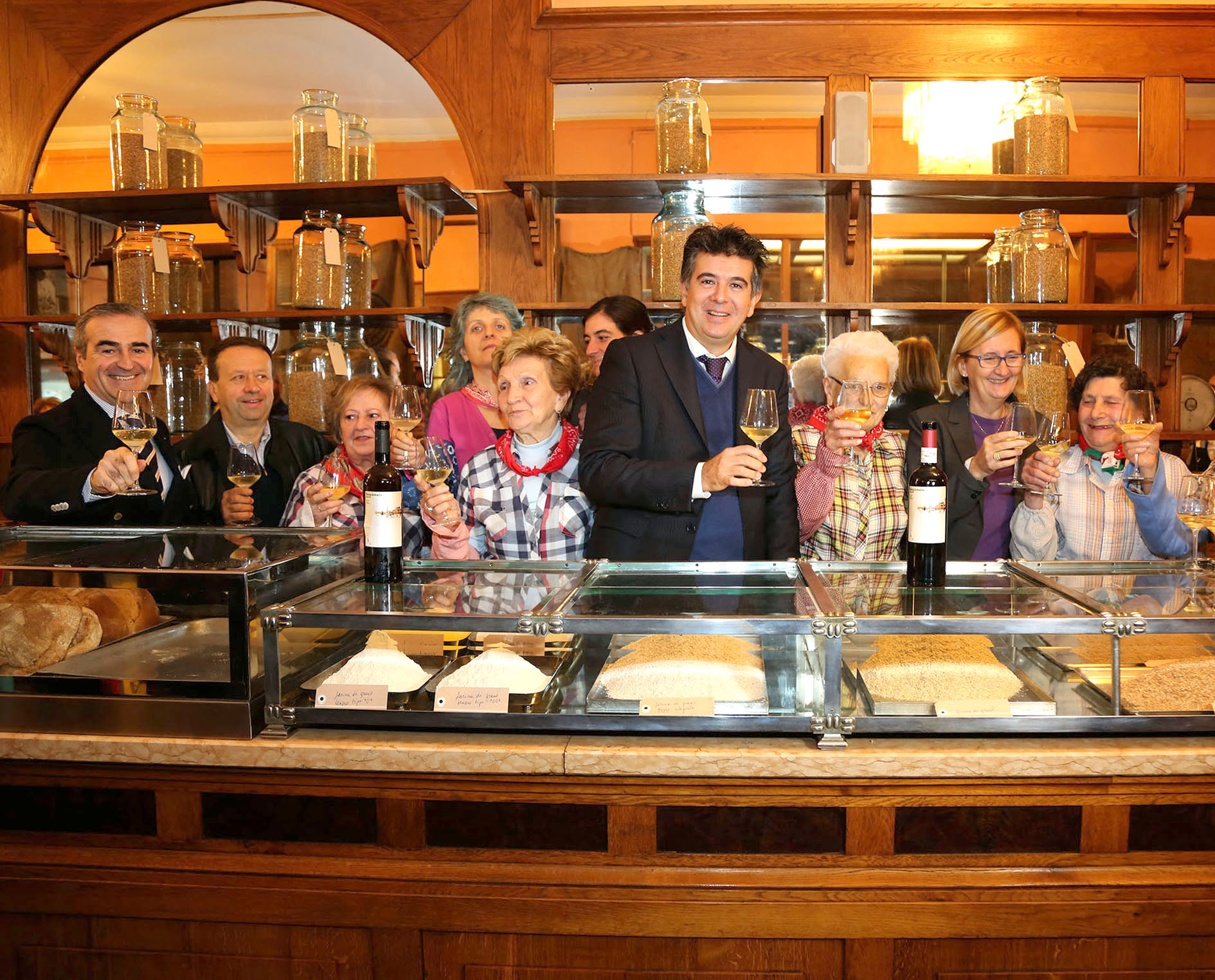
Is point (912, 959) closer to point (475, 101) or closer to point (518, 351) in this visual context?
point (518, 351)

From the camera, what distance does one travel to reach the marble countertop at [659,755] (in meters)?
1.50

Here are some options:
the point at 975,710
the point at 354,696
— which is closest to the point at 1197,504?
the point at 975,710

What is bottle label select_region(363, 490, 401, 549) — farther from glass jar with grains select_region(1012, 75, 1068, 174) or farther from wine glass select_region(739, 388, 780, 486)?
glass jar with grains select_region(1012, 75, 1068, 174)

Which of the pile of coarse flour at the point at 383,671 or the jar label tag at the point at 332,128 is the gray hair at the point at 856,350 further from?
the jar label tag at the point at 332,128

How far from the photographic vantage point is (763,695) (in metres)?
1.60

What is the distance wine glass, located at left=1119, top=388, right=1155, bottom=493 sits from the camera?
2191mm

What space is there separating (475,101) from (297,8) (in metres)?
1.16

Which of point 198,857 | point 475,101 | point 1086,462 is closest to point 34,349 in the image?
point 475,101

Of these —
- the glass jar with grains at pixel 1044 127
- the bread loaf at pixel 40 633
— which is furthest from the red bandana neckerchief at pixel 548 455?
the glass jar with grains at pixel 1044 127

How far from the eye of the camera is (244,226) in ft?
12.7

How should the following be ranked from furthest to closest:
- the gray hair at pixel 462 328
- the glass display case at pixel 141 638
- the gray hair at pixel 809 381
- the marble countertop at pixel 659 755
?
the gray hair at pixel 809 381 → the gray hair at pixel 462 328 → the glass display case at pixel 141 638 → the marble countertop at pixel 659 755

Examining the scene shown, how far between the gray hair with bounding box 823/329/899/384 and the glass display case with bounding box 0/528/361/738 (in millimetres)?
1539

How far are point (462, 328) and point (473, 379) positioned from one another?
0.17 meters

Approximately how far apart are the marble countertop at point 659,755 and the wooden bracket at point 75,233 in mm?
2992
